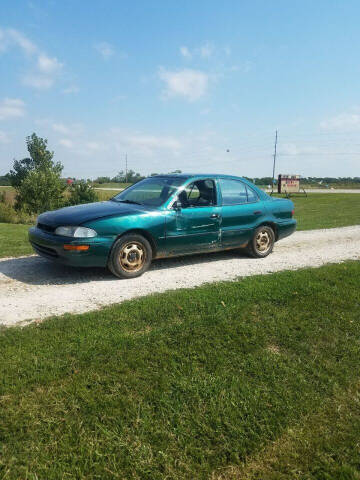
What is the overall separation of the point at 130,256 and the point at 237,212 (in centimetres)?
228

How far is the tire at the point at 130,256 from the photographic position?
201 inches

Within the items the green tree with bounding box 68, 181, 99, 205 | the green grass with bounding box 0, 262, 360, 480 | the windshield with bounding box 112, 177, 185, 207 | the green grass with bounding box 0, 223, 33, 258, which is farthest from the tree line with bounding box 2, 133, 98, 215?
the green grass with bounding box 0, 262, 360, 480

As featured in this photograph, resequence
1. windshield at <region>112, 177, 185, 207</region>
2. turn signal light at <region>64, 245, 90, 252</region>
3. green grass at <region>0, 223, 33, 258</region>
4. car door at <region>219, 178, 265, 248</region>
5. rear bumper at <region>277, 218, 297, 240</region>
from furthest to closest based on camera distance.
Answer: rear bumper at <region>277, 218, 297, 240</region>
green grass at <region>0, 223, 33, 258</region>
car door at <region>219, 178, 265, 248</region>
windshield at <region>112, 177, 185, 207</region>
turn signal light at <region>64, 245, 90, 252</region>

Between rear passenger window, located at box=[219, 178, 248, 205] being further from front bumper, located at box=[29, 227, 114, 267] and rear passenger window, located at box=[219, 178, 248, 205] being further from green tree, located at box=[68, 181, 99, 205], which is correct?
green tree, located at box=[68, 181, 99, 205]

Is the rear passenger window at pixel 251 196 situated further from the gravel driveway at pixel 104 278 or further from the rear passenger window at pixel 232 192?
the gravel driveway at pixel 104 278

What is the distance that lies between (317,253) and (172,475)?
629cm

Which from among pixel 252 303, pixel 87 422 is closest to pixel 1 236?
pixel 252 303

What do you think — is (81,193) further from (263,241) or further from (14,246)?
(263,241)

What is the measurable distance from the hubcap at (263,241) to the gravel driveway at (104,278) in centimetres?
22

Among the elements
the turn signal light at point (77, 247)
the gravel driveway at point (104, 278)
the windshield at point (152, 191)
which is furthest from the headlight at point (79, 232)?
the windshield at point (152, 191)

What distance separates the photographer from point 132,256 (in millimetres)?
5262

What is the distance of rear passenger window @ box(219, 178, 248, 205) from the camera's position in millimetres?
6438

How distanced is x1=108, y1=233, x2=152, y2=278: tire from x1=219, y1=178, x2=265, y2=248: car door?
5.18 feet

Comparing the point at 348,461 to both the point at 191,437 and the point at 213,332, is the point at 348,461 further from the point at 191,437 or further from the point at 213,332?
the point at 213,332
